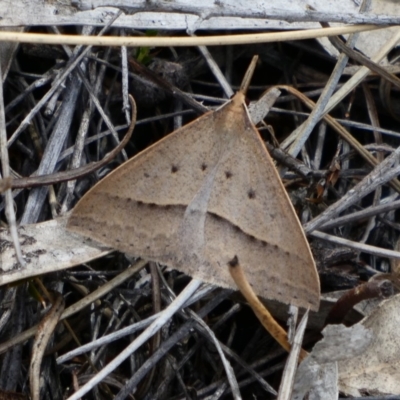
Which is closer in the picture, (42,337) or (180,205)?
(42,337)

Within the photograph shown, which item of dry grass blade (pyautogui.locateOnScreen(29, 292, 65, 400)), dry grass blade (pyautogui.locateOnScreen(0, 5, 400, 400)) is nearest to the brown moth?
dry grass blade (pyautogui.locateOnScreen(0, 5, 400, 400))

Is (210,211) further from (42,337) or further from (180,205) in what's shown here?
(42,337)

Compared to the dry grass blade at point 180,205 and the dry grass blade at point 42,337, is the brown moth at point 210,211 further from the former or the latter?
the dry grass blade at point 42,337

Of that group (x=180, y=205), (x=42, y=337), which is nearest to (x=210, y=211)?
(x=180, y=205)

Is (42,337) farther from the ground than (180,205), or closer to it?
closer to it

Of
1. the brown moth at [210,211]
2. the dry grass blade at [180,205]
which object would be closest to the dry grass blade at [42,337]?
the dry grass blade at [180,205]

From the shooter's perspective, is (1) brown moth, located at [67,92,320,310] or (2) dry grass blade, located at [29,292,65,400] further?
(1) brown moth, located at [67,92,320,310]

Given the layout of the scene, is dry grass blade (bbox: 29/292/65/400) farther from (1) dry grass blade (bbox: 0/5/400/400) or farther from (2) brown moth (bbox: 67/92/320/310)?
(2) brown moth (bbox: 67/92/320/310)

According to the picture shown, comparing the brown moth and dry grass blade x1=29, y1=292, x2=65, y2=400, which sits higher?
the brown moth

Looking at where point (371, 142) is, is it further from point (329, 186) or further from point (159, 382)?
point (159, 382)

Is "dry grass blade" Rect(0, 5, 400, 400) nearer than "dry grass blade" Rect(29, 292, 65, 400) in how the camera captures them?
No
